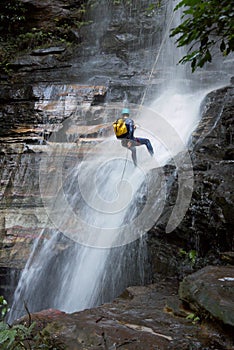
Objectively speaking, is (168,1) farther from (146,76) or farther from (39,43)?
(39,43)

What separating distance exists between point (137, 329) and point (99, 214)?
4.48m

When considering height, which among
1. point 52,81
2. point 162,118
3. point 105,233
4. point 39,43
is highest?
point 39,43

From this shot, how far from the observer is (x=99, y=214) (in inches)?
307

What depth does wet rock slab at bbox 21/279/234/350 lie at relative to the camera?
2.96 m

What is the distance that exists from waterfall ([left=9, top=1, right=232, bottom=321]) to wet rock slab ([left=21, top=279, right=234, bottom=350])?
6.06ft

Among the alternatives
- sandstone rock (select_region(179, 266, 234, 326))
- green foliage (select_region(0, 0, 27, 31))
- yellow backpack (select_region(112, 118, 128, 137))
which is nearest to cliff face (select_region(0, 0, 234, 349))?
sandstone rock (select_region(179, 266, 234, 326))

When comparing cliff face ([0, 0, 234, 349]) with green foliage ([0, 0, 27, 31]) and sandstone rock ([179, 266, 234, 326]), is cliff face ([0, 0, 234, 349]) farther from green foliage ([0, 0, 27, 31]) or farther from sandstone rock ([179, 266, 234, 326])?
green foliage ([0, 0, 27, 31])

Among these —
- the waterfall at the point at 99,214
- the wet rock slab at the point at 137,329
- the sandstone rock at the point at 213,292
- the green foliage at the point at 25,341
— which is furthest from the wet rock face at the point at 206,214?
the green foliage at the point at 25,341

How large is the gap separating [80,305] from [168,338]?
134 inches

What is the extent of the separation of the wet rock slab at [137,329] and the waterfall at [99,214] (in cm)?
185

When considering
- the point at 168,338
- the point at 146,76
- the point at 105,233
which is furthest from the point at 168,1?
the point at 168,338

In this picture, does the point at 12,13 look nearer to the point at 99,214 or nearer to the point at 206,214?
the point at 99,214

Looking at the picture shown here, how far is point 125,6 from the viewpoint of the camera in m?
16.9

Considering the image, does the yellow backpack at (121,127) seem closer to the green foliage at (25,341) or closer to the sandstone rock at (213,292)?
the sandstone rock at (213,292)
